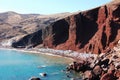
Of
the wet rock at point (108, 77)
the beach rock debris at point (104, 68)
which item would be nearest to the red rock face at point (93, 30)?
the beach rock debris at point (104, 68)

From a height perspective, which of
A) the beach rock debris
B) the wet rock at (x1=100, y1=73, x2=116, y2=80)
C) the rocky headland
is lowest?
the wet rock at (x1=100, y1=73, x2=116, y2=80)

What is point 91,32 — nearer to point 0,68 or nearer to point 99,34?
point 99,34

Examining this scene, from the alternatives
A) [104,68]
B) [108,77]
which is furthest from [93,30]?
[108,77]

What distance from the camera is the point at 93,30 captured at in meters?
174

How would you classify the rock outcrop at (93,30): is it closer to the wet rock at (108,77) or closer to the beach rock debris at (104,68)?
the beach rock debris at (104,68)

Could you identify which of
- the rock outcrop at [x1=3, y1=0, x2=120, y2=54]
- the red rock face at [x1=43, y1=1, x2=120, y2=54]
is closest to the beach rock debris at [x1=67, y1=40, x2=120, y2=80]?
the rock outcrop at [x1=3, y1=0, x2=120, y2=54]

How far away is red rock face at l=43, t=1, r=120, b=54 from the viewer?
149 m

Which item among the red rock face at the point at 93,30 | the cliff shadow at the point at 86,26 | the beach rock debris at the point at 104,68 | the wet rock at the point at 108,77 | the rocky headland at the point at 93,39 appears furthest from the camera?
the cliff shadow at the point at 86,26

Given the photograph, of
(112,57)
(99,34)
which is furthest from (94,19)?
(112,57)

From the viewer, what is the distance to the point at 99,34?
510 ft

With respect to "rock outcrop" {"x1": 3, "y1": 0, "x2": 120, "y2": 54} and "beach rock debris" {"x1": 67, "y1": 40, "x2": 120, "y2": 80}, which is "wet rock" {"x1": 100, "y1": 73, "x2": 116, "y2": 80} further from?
"rock outcrop" {"x1": 3, "y1": 0, "x2": 120, "y2": 54}

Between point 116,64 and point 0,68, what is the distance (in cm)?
5699

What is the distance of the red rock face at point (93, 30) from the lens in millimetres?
148750

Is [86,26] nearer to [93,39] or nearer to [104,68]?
[93,39]
